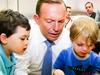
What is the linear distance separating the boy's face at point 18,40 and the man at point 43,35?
0.42 ft

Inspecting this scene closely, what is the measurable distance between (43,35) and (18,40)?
215mm

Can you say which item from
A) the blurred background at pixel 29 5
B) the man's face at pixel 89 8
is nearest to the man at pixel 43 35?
the blurred background at pixel 29 5

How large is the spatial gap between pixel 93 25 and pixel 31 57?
41 centimetres

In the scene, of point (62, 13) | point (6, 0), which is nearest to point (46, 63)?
point (62, 13)

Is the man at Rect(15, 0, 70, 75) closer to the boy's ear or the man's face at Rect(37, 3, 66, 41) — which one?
the man's face at Rect(37, 3, 66, 41)

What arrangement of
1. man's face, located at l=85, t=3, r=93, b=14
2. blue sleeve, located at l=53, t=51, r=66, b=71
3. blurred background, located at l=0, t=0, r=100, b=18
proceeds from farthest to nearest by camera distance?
man's face, located at l=85, t=3, r=93, b=14 < blurred background, located at l=0, t=0, r=100, b=18 < blue sleeve, located at l=53, t=51, r=66, b=71

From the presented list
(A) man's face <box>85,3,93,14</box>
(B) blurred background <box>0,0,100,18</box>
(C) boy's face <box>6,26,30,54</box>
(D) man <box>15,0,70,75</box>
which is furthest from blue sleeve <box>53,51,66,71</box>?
(A) man's face <box>85,3,93,14</box>

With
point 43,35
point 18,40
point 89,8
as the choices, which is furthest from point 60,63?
point 89,8

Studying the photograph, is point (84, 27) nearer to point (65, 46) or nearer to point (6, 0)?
point (65, 46)

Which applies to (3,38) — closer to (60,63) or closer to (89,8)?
(60,63)

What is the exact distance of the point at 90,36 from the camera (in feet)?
3.79

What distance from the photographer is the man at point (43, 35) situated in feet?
3.87

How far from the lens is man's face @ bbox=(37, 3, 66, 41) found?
1167 millimetres

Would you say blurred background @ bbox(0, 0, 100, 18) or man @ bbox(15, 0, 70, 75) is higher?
man @ bbox(15, 0, 70, 75)
